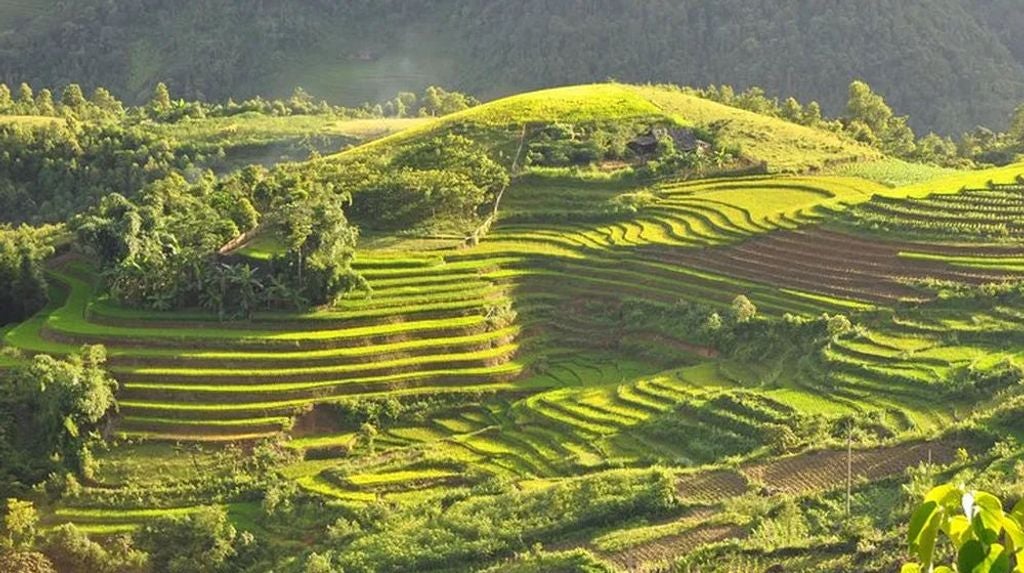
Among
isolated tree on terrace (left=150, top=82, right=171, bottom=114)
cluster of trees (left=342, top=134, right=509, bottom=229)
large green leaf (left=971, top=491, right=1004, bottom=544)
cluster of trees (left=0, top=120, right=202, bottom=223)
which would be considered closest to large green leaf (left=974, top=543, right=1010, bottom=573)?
large green leaf (left=971, top=491, right=1004, bottom=544)

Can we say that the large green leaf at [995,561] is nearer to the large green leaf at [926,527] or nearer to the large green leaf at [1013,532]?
the large green leaf at [1013,532]

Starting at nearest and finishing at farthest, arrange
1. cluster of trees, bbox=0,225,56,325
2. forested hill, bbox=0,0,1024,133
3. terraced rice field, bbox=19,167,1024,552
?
terraced rice field, bbox=19,167,1024,552, cluster of trees, bbox=0,225,56,325, forested hill, bbox=0,0,1024,133

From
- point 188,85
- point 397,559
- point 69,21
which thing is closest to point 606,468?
point 397,559

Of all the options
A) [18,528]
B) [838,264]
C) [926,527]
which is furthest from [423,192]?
[926,527]

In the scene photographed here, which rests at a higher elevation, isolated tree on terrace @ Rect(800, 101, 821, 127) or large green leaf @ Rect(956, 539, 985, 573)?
isolated tree on terrace @ Rect(800, 101, 821, 127)

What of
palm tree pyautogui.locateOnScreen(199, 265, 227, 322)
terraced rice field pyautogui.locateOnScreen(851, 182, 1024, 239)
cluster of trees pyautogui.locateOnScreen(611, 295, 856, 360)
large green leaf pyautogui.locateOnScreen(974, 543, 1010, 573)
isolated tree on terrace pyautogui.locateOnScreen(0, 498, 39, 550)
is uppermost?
large green leaf pyautogui.locateOnScreen(974, 543, 1010, 573)

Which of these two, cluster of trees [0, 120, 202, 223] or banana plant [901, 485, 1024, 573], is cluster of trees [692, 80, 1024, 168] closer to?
cluster of trees [0, 120, 202, 223]

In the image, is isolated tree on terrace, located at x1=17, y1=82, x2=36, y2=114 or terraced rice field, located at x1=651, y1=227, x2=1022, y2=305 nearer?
terraced rice field, located at x1=651, y1=227, x2=1022, y2=305

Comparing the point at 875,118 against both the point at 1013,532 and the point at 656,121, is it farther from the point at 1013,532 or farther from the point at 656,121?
the point at 1013,532
